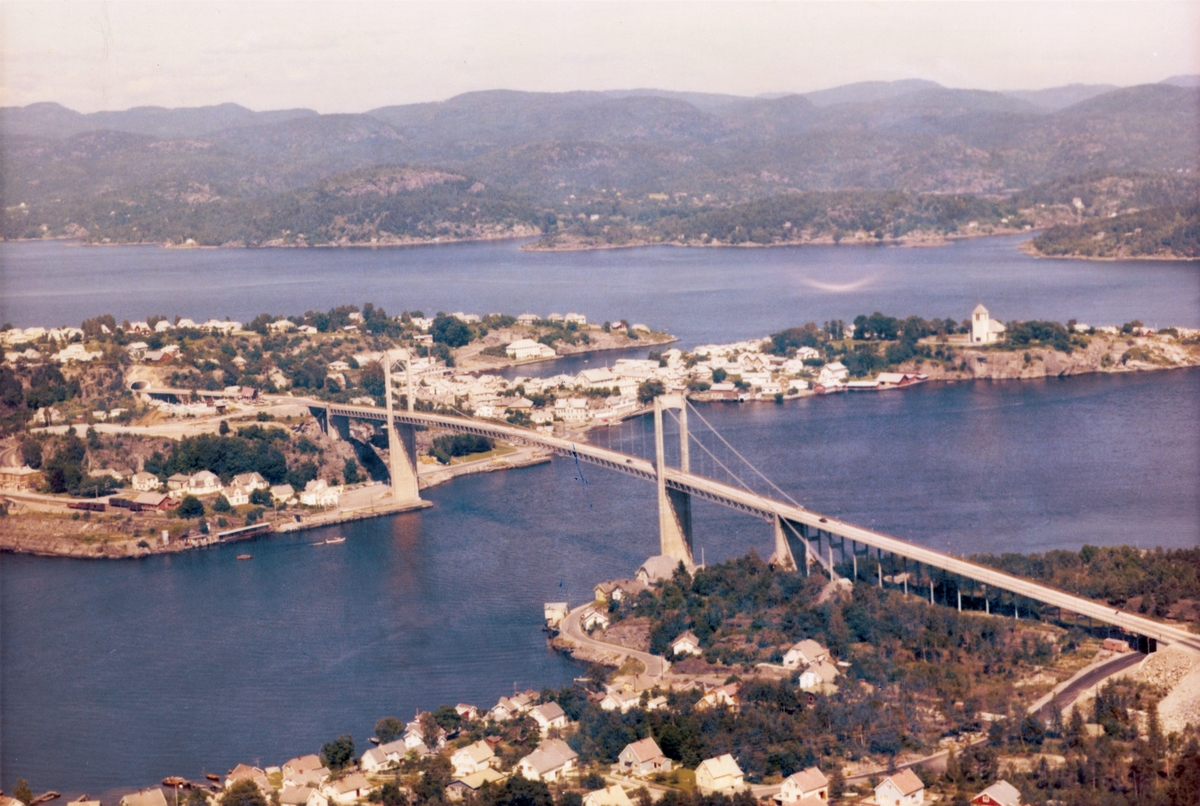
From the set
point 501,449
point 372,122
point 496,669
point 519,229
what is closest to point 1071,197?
point 519,229

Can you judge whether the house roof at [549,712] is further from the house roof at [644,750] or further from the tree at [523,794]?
the tree at [523,794]

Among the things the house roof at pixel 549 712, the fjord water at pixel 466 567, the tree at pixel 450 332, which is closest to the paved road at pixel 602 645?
the fjord water at pixel 466 567

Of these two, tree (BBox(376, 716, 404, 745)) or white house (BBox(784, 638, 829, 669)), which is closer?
tree (BBox(376, 716, 404, 745))

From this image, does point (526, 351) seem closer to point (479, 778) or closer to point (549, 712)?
point (549, 712)

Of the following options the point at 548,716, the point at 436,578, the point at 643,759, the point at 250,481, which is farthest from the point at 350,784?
the point at 250,481

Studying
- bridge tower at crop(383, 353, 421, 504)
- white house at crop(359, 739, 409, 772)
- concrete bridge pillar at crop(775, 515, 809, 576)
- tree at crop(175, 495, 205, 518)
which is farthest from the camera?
bridge tower at crop(383, 353, 421, 504)

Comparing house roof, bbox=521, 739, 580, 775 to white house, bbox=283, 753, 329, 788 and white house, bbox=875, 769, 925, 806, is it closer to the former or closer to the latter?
white house, bbox=283, 753, 329, 788

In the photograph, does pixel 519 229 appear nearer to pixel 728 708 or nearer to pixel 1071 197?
pixel 1071 197

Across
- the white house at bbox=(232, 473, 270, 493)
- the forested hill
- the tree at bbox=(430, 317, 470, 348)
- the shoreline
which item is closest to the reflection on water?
the white house at bbox=(232, 473, 270, 493)
